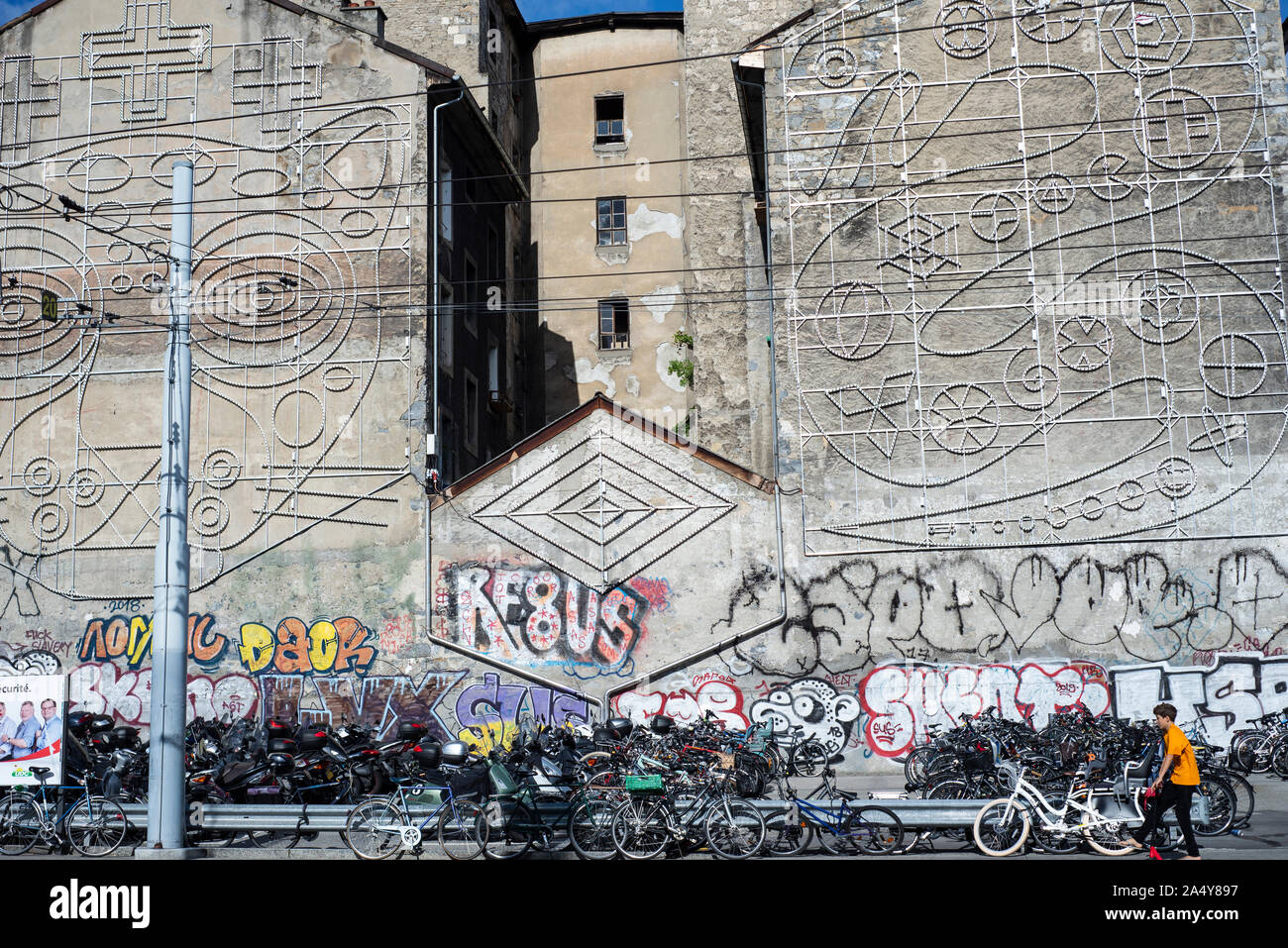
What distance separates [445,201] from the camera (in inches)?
1038

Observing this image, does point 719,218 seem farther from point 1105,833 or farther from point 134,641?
point 1105,833

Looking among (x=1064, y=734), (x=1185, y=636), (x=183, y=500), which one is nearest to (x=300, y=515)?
(x=183, y=500)

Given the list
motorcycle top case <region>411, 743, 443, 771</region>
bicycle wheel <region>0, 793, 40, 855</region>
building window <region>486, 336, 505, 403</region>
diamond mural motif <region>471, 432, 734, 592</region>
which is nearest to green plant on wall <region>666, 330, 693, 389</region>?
building window <region>486, 336, 505, 403</region>

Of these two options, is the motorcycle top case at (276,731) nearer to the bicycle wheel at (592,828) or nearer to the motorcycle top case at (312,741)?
the motorcycle top case at (312,741)

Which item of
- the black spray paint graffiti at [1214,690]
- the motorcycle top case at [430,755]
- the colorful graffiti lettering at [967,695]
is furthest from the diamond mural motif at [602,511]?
the black spray paint graffiti at [1214,690]

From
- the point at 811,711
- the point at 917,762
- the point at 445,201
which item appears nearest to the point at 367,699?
the point at 811,711

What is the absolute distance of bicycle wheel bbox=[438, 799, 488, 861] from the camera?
14.0 metres

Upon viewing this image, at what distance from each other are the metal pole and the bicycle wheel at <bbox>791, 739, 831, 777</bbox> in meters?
11.1

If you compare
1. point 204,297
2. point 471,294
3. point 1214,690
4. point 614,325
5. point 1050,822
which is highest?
point 614,325

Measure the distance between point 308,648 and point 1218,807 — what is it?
52.0 feet

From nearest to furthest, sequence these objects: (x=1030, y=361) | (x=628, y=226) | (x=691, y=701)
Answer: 1. (x=691, y=701)
2. (x=1030, y=361)
3. (x=628, y=226)

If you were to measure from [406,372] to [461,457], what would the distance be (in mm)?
3021

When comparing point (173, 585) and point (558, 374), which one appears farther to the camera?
point (558, 374)
